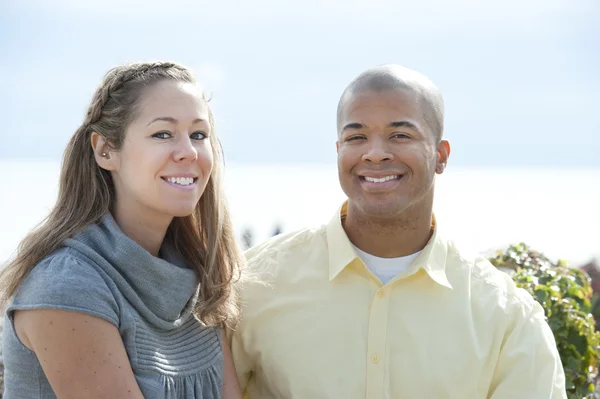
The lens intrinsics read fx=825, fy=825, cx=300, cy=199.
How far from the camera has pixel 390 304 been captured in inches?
119

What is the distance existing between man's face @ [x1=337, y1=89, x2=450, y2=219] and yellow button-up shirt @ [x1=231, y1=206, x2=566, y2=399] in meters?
0.21

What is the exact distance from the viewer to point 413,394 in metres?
2.98

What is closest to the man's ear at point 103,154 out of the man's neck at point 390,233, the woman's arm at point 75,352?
the woman's arm at point 75,352

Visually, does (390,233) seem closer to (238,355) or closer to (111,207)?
(238,355)

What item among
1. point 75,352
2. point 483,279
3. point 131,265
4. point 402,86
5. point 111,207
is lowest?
point 483,279

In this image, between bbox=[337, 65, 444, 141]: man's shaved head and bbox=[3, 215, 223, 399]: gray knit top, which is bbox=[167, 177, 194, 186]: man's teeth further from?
bbox=[337, 65, 444, 141]: man's shaved head

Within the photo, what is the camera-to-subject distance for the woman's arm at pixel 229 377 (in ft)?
9.65

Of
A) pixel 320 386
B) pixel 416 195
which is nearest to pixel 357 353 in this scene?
pixel 320 386

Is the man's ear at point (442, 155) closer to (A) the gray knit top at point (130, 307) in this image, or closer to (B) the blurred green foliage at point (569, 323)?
(B) the blurred green foliage at point (569, 323)

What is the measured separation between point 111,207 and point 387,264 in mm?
1054

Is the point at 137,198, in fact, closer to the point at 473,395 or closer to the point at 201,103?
the point at 201,103

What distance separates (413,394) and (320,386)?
0.34m

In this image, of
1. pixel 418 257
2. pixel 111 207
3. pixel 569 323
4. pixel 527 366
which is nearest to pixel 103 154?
pixel 111 207

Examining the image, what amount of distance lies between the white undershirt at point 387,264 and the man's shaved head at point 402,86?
0.49 metres
